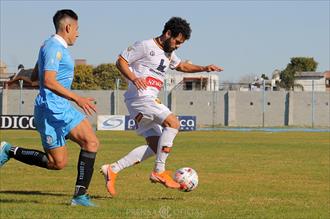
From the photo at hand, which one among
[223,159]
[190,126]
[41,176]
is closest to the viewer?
[41,176]

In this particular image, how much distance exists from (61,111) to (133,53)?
5.30 feet

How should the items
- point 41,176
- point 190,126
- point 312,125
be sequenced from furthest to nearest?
1. point 312,125
2. point 190,126
3. point 41,176

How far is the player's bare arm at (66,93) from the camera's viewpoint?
316 inches

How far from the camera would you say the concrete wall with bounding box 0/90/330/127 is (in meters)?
65.8

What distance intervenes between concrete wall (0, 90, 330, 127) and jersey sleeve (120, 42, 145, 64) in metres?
55.2

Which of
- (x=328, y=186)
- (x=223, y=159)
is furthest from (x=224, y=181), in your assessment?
(x=223, y=159)

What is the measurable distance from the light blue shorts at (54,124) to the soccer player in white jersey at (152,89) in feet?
3.87

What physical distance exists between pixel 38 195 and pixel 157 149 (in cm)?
174

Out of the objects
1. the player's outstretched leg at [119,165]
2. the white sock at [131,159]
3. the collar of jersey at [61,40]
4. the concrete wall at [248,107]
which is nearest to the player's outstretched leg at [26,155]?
the player's outstretched leg at [119,165]

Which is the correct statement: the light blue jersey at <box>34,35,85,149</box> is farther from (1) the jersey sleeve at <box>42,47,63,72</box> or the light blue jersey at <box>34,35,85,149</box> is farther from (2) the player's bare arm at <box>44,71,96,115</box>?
(2) the player's bare arm at <box>44,71,96,115</box>

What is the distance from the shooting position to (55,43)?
863cm

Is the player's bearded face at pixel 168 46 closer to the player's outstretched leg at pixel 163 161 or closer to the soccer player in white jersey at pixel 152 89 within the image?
the soccer player in white jersey at pixel 152 89

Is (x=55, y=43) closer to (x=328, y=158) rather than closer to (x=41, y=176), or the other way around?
(x=41, y=176)

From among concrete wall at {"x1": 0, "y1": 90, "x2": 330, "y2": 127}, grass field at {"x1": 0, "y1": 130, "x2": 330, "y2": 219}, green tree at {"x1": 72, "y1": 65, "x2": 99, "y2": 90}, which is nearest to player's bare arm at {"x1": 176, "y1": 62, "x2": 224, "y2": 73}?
grass field at {"x1": 0, "y1": 130, "x2": 330, "y2": 219}
